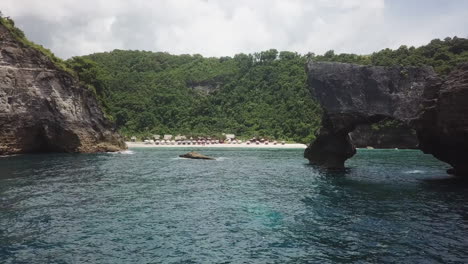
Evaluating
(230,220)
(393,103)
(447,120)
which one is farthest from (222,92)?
(230,220)

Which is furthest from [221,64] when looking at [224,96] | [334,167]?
[334,167]

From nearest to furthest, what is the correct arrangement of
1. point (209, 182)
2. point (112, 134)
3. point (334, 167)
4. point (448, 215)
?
1. point (448, 215)
2. point (209, 182)
3. point (334, 167)
4. point (112, 134)

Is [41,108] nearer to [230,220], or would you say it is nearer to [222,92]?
[230,220]

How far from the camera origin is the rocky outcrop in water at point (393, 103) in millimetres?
27331

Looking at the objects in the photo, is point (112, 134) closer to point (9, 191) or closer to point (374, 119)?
point (9, 191)

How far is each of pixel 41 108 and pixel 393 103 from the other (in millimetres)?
50738

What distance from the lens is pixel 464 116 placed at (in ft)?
83.5

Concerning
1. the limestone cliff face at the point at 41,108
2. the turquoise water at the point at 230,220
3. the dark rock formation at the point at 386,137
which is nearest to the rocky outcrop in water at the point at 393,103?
the turquoise water at the point at 230,220

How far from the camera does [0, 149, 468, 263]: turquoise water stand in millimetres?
13789

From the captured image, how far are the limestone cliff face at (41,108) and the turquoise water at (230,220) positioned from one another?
24570 mm

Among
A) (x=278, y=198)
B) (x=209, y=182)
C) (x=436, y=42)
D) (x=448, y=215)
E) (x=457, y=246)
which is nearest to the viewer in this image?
(x=457, y=246)

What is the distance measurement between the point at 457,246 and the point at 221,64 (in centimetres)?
17185

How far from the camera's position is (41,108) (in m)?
56.7

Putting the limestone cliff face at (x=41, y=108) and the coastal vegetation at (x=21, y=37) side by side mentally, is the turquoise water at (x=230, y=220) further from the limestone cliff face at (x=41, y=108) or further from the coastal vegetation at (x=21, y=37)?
the coastal vegetation at (x=21, y=37)
